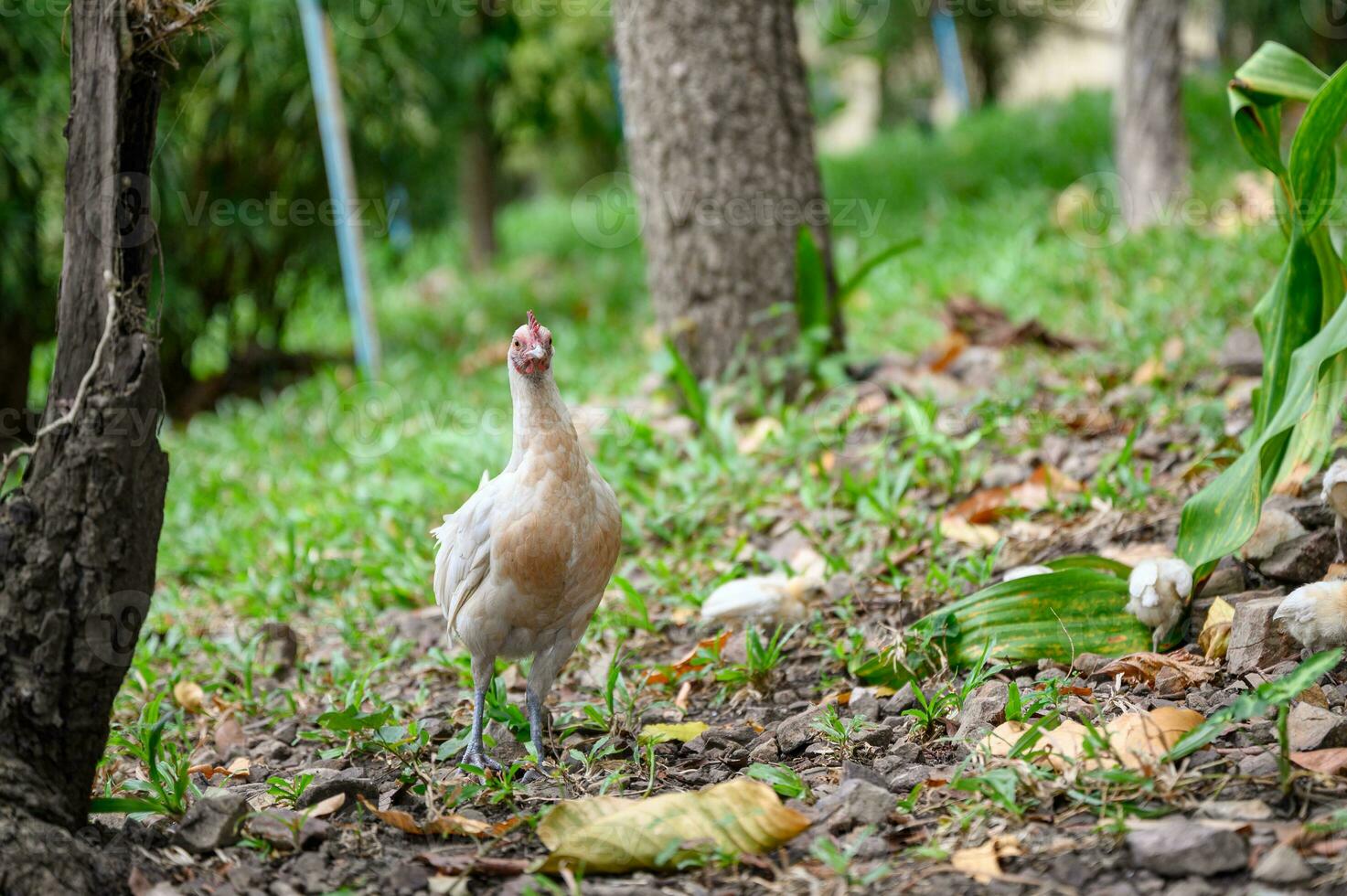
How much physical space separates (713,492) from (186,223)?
4.38 metres

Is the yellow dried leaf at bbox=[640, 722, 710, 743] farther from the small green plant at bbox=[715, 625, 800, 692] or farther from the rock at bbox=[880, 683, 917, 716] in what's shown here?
the rock at bbox=[880, 683, 917, 716]

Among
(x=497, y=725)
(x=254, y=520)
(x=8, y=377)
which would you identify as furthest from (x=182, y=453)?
(x=497, y=725)

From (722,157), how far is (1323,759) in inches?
127

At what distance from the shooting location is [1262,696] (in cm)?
201

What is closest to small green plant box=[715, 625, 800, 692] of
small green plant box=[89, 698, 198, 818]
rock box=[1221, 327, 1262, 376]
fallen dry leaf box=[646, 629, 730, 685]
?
fallen dry leaf box=[646, 629, 730, 685]

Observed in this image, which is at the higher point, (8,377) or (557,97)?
(557,97)

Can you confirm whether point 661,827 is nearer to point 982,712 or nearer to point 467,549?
point 982,712

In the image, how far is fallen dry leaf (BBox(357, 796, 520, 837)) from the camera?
225 centimetres

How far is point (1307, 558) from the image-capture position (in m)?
2.86

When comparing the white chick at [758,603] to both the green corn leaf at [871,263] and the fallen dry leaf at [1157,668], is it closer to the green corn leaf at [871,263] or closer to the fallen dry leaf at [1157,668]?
the fallen dry leaf at [1157,668]

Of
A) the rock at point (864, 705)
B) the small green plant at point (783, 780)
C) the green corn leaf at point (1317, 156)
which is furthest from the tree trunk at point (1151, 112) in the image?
the small green plant at point (783, 780)

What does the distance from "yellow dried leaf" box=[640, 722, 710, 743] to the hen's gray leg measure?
34 cm

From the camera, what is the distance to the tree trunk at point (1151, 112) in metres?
6.52

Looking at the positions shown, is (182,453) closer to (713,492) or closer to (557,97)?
(713,492)
